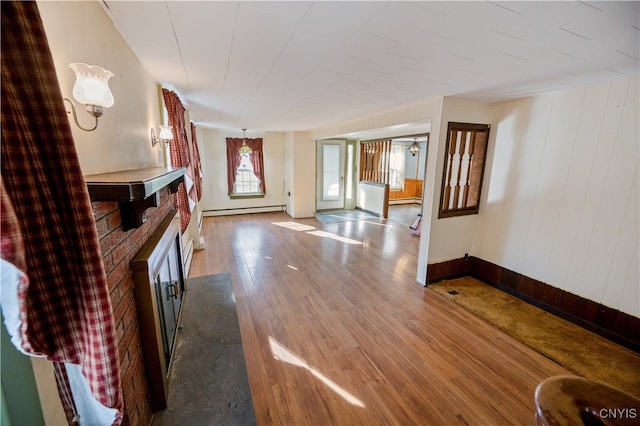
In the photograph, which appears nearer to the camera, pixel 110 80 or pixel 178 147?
pixel 110 80

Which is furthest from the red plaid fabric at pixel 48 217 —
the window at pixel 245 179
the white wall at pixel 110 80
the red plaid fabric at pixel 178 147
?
the window at pixel 245 179

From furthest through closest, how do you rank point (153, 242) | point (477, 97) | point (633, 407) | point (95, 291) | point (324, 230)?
1. point (324, 230)
2. point (477, 97)
3. point (153, 242)
4. point (633, 407)
5. point (95, 291)

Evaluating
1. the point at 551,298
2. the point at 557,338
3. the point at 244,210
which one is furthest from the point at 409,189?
the point at 557,338

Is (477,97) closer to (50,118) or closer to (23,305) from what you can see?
(50,118)

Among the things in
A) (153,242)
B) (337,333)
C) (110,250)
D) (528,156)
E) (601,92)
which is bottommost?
(337,333)

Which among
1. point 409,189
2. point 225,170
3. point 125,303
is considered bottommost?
point 409,189

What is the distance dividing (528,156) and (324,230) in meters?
3.90

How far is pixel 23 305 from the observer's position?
55cm

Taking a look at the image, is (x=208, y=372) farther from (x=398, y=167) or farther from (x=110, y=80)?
(x=398, y=167)

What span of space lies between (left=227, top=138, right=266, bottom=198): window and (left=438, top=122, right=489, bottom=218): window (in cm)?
491

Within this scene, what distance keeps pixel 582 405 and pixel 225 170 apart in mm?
7270

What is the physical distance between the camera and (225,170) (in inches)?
277

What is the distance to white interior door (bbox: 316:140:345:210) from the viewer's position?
24.1ft

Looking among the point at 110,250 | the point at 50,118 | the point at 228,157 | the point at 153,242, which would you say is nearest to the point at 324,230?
the point at 228,157
